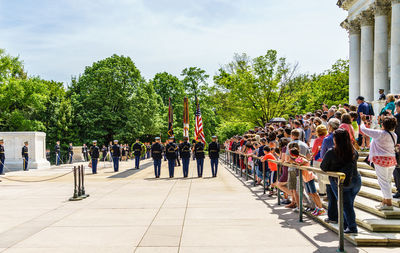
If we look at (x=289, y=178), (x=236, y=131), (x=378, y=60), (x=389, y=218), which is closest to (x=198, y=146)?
(x=289, y=178)

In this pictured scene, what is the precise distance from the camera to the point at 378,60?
84.6 ft

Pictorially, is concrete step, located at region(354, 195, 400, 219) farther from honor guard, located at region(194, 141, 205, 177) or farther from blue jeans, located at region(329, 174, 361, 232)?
honor guard, located at region(194, 141, 205, 177)

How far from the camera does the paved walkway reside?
6.37m

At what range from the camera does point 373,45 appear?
28.8m

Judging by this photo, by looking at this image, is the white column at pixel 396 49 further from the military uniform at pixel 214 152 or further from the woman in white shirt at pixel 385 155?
the woman in white shirt at pixel 385 155

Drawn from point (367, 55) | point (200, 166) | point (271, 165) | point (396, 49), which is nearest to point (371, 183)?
point (271, 165)

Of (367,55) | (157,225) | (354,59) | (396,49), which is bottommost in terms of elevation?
(157,225)

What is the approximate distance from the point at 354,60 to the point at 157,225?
89.8 feet

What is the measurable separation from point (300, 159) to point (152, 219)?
3.58 m

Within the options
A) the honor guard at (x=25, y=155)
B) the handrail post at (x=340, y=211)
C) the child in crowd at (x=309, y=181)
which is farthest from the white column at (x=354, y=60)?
the handrail post at (x=340, y=211)

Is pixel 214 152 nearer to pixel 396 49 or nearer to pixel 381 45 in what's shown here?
pixel 396 49

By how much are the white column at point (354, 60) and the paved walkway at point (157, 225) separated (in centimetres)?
2134

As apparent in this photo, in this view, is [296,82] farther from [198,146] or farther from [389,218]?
[389,218]

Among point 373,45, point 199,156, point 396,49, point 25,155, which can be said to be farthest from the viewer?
point 373,45
